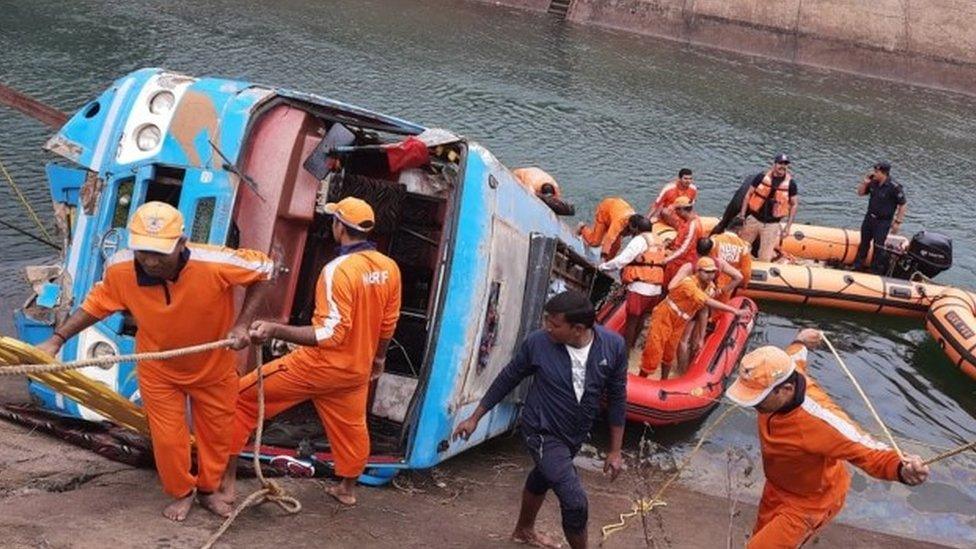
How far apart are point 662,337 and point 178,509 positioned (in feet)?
15.2

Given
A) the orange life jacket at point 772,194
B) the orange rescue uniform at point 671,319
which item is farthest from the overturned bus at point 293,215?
the orange life jacket at point 772,194

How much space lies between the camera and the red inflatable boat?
24.8 feet

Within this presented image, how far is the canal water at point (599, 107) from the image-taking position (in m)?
10.3

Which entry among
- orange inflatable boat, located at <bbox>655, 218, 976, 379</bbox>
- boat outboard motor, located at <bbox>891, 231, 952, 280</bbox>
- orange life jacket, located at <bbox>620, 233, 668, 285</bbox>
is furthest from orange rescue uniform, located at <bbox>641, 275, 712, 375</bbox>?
boat outboard motor, located at <bbox>891, 231, 952, 280</bbox>

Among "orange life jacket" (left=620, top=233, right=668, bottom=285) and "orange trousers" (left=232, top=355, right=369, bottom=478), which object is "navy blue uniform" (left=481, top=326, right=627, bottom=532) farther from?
"orange life jacket" (left=620, top=233, right=668, bottom=285)

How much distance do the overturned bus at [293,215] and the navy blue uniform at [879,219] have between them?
6605 mm

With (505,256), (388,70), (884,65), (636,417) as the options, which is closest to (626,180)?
(388,70)

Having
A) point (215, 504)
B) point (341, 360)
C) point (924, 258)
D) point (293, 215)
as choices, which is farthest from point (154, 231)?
point (924, 258)

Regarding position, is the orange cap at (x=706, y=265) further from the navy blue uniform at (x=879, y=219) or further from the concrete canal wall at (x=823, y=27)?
the concrete canal wall at (x=823, y=27)

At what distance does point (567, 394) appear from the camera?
450 centimetres

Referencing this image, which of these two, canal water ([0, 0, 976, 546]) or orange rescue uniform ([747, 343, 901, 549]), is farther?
canal water ([0, 0, 976, 546])

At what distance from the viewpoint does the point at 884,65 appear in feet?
84.7

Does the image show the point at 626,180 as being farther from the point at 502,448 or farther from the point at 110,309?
the point at 110,309

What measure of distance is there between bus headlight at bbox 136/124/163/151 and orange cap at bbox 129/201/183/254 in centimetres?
153
